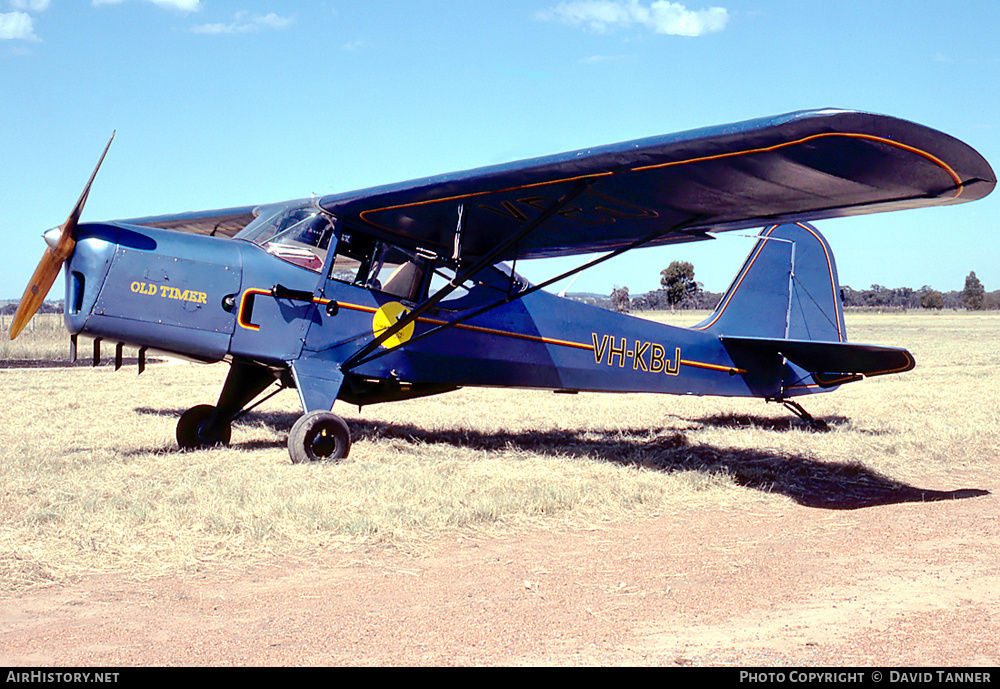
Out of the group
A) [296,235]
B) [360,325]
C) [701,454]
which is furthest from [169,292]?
[701,454]

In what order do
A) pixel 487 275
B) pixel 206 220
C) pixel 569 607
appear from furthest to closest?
pixel 206 220 < pixel 487 275 < pixel 569 607

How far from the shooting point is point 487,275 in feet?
28.2

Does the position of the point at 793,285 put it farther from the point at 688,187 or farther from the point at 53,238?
the point at 53,238

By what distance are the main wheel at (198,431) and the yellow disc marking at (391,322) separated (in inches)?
77.9

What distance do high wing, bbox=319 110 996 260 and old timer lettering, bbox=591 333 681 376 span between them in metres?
1.12

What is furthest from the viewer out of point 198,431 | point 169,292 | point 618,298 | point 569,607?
point 618,298

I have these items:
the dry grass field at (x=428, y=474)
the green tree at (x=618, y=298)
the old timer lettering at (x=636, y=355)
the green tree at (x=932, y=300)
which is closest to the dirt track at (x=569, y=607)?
the dry grass field at (x=428, y=474)

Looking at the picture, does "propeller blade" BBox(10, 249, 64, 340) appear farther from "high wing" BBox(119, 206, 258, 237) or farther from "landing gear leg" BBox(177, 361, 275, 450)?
"high wing" BBox(119, 206, 258, 237)

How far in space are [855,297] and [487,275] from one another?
12920cm

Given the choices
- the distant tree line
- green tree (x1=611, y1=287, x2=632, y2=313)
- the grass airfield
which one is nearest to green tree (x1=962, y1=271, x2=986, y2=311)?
the distant tree line

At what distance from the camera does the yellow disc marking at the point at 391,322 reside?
7859 millimetres

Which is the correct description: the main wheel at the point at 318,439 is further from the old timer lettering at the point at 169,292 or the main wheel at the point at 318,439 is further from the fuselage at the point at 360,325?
the old timer lettering at the point at 169,292
